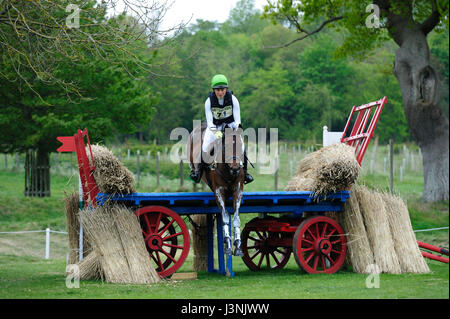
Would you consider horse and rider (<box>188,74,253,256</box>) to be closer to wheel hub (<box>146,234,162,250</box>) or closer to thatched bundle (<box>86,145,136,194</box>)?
wheel hub (<box>146,234,162,250</box>)

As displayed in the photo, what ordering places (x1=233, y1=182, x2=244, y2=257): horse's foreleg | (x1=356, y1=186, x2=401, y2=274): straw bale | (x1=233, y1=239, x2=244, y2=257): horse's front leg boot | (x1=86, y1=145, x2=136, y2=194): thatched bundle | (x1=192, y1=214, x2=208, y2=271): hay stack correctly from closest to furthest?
(x1=86, y1=145, x2=136, y2=194): thatched bundle, (x1=233, y1=239, x2=244, y2=257): horse's front leg boot, (x1=233, y1=182, x2=244, y2=257): horse's foreleg, (x1=356, y1=186, x2=401, y2=274): straw bale, (x1=192, y1=214, x2=208, y2=271): hay stack

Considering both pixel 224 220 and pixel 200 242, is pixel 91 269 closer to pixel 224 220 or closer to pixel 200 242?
pixel 224 220

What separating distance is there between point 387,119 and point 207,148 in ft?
129

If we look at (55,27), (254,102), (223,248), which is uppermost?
(254,102)

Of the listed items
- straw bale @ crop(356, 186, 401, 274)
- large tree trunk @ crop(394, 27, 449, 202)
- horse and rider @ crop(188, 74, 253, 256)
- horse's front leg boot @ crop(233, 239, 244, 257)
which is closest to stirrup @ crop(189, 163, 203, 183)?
horse and rider @ crop(188, 74, 253, 256)

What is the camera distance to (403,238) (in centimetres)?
1145

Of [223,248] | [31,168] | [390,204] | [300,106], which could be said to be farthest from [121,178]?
[300,106]

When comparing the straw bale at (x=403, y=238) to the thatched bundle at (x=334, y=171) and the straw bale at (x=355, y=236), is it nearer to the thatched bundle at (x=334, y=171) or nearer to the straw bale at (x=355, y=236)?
the straw bale at (x=355, y=236)

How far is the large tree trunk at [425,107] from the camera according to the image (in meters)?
20.1

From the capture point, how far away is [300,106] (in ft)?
143

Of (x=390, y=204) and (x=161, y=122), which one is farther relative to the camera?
(x=161, y=122)

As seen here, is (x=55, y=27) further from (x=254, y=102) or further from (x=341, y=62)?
(x=341, y=62)

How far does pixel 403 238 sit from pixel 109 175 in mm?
5131

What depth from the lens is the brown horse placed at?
33.7ft
